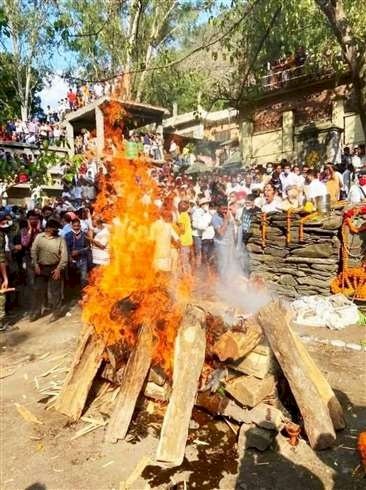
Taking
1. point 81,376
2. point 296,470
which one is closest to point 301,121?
point 81,376

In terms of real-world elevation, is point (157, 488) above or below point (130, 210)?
below

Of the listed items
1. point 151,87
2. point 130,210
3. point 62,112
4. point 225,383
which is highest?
point 151,87

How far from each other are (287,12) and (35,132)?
706 inches

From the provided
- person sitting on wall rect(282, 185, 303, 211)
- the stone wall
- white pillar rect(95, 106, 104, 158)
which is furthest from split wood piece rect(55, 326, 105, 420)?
white pillar rect(95, 106, 104, 158)

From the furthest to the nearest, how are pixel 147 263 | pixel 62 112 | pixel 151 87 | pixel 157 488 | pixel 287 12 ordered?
pixel 151 87 → pixel 62 112 → pixel 287 12 → pixel 147 263 → pixel 157 488

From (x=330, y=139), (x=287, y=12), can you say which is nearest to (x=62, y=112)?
(x=330, y=139)

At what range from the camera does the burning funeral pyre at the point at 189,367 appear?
4742mm

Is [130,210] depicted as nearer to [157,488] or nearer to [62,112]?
[157,488]

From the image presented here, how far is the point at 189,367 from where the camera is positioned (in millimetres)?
4961

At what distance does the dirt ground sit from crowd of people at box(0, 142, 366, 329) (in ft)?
12.0

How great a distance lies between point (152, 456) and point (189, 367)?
99 centimetres

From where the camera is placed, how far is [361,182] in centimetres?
1116

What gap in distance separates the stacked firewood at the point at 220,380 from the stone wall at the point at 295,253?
4.67m

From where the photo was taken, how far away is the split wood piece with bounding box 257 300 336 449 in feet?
15.1
